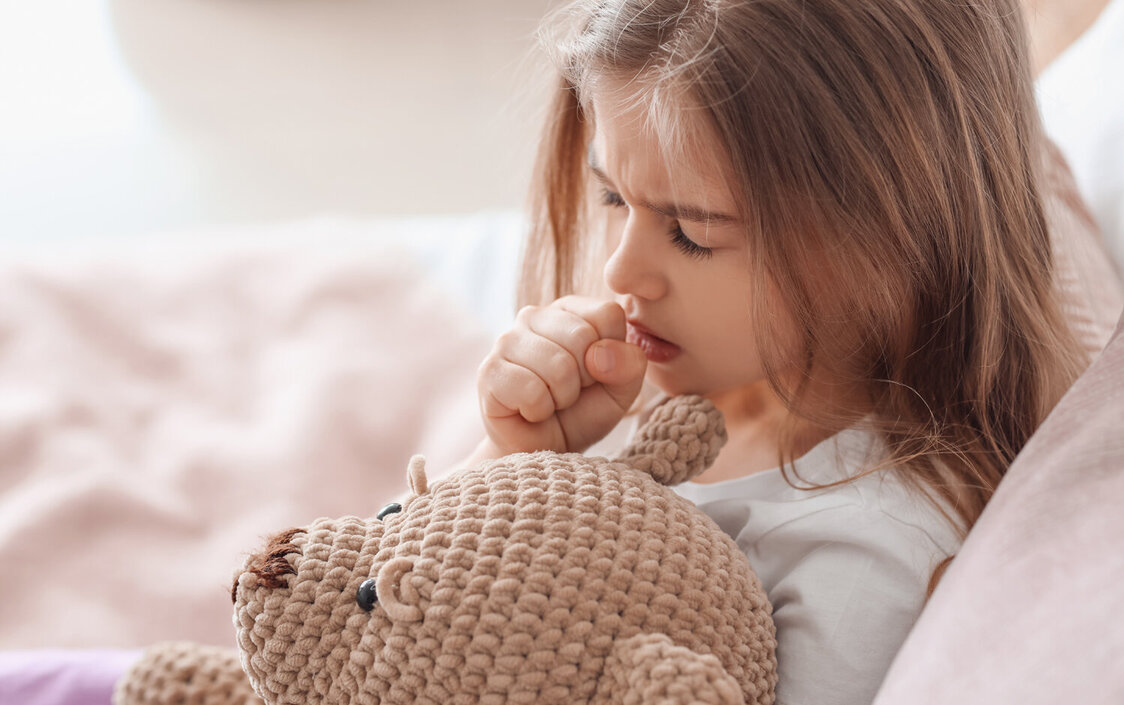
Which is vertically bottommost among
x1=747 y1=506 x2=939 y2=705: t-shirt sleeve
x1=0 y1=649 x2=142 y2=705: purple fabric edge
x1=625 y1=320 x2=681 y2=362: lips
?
x1=0 y1=649 x2=142 y2=705: purple fabric edge

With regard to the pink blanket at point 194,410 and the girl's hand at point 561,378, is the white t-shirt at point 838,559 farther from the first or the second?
the pink blanket at point 194,410

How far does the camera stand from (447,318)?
1.13 m

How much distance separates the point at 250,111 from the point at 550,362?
1517mm

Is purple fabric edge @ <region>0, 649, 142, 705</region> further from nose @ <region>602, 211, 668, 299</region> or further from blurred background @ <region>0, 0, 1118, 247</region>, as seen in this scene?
blurred background @ <region>0, 0, 1118, 247</region>

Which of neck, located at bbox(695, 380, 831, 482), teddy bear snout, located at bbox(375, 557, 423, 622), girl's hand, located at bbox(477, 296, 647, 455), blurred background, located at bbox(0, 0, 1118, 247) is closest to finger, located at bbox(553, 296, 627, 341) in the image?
girl's hand, located at bbox(477, 296, 647, 455)

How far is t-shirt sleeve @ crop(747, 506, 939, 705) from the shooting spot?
22.5 inches

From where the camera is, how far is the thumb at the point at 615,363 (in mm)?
651

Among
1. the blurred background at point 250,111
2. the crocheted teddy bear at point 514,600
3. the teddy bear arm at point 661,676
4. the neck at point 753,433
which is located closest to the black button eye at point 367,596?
the crocheted teddy bear at point 514,600

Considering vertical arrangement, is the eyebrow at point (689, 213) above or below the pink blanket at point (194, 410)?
above

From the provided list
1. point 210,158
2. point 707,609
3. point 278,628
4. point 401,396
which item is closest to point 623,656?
point 707,609

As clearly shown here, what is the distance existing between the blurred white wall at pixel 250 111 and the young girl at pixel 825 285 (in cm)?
101

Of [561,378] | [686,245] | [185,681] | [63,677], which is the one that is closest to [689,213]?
[686,245]

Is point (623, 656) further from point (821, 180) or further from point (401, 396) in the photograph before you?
point (401, 396)

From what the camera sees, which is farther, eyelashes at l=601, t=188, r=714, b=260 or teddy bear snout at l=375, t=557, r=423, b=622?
eyelashes at l=601, t=188, r=714, b=260
